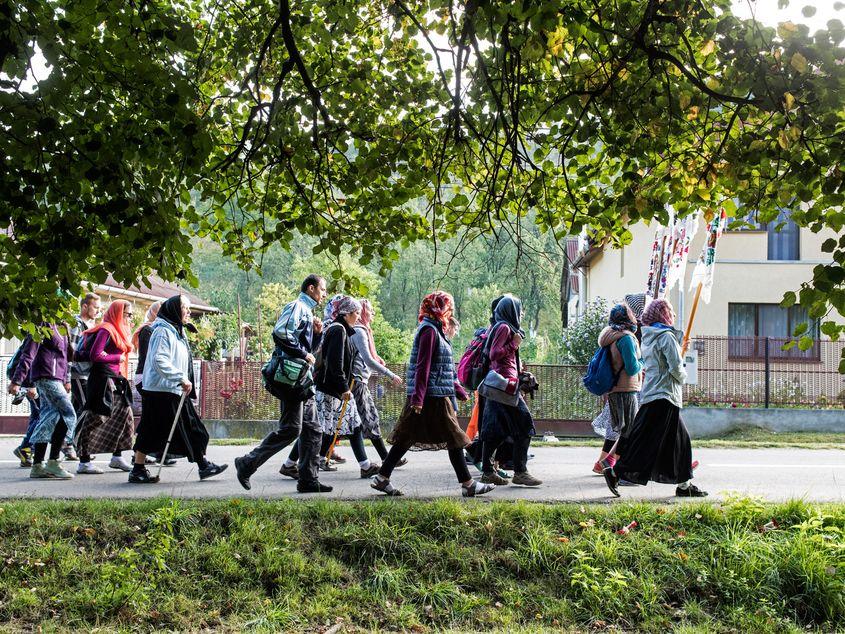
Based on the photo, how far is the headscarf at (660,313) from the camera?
8.50 m

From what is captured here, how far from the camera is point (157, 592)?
238 inches

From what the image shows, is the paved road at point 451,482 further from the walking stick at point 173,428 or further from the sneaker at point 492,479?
the walking stick at point 173,428

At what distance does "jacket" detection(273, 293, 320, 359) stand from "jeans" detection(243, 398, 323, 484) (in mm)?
501

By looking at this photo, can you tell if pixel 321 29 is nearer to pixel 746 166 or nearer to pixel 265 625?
pixel 746 166

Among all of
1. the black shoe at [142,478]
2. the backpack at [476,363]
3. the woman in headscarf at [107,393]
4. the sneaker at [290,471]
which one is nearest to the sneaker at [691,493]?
the backpack at [476,363]

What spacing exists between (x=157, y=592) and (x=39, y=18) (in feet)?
12.2

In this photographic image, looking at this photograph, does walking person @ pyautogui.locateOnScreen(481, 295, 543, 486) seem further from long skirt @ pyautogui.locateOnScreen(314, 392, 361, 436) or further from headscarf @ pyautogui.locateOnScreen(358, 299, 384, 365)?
headscarf @ pyautogui.locateOnScreen(358, 299, 384, 365)

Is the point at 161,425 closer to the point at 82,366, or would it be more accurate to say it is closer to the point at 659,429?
the point at 82,366

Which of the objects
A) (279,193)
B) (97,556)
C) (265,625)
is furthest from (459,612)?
(279,193)

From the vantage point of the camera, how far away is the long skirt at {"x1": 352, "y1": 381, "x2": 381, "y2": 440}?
9.92 meters

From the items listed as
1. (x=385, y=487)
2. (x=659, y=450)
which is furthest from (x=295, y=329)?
(x=659, y=450)

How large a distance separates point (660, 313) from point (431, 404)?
7.85 feet

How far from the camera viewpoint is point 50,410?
32.2ft

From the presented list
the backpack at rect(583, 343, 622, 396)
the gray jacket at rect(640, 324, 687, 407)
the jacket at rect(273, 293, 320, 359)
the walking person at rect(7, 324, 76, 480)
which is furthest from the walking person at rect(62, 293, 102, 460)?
the gray jacket at rect(640, 324, 687, 407)
